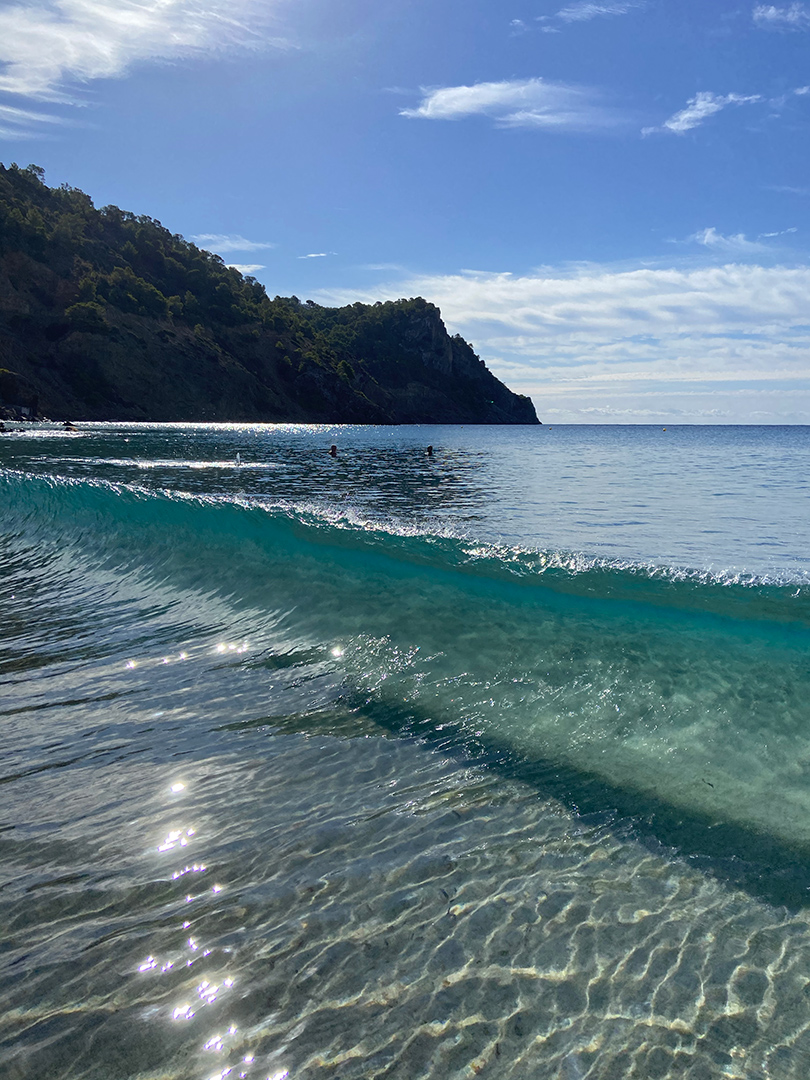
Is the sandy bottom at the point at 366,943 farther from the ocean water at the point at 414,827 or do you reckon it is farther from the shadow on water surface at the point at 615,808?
the shadow on water surface at the point at 615,808

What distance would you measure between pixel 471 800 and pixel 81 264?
481 ft

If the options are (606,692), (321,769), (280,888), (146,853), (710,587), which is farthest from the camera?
(710,587)

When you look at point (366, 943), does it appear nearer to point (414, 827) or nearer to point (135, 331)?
point (414, 827)

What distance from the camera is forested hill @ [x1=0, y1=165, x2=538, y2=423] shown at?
107 m

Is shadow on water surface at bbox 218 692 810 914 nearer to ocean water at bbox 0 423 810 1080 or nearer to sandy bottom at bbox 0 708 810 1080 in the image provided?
ocean water at bbox 0 423 810 1080

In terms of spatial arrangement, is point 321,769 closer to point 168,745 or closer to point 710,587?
point 168,745

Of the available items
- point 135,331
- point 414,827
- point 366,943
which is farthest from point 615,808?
point 135,331

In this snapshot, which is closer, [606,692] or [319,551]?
[606,692]

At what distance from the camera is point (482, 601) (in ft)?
33.9

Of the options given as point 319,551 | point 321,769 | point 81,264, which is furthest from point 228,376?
point 321,769

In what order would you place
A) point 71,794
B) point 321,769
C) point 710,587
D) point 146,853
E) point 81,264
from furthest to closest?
point 81,264 → point 710,587 → point 321,769 → point 71,794 → point 146,853

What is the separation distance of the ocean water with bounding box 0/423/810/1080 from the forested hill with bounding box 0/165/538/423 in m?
98.0

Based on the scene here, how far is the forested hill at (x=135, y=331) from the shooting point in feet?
352

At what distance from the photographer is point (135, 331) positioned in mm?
120375
